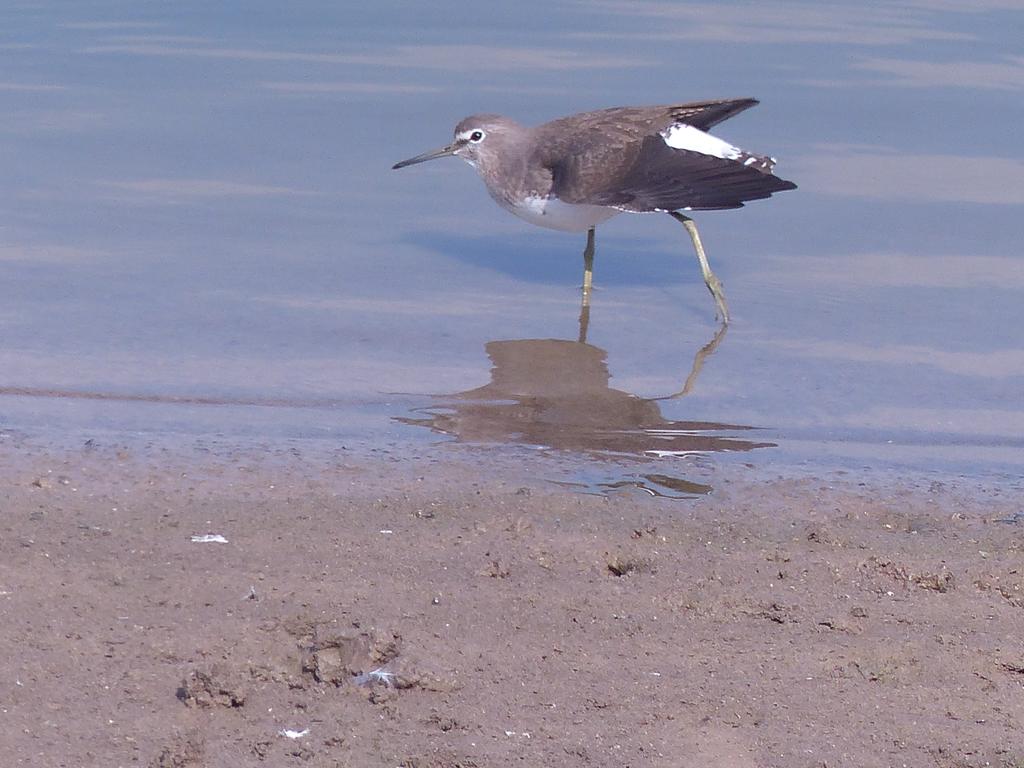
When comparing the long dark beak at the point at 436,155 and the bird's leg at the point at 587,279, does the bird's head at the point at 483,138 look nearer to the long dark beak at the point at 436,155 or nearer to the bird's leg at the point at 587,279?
the long dark beak at the point at 436,155

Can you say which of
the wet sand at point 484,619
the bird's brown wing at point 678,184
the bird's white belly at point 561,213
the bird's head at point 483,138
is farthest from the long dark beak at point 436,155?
the wet sand at point 484,619

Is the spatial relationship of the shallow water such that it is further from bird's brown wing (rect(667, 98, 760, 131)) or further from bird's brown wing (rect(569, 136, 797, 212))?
bird's brown wing (rect(667, 98, 760, 131))

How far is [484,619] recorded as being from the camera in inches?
154

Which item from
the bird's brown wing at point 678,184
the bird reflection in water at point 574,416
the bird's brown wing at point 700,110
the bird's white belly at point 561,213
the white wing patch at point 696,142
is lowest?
the bird reflection in water at point 574,416

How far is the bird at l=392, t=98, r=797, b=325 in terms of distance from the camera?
23.9ft

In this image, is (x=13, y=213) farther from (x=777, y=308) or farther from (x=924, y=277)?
(x=924, y=277)

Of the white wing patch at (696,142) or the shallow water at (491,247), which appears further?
the white wing patch at (696,142)

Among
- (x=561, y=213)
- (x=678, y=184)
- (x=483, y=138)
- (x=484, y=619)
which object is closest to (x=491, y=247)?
(x=483, y=138)

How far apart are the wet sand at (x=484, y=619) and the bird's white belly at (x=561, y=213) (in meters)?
2.67

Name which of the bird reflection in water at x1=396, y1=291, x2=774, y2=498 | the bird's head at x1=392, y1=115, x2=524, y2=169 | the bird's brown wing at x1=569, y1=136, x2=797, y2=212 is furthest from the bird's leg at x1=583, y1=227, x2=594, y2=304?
the bird reflection in water at x1=396, y1=291, x2=774, y2=498

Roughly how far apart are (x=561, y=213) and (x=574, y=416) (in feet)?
6.54

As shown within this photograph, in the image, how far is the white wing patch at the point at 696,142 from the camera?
7.75m

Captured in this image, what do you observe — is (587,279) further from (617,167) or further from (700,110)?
(700,110)

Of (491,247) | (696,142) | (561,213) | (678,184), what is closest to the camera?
(678,184)
